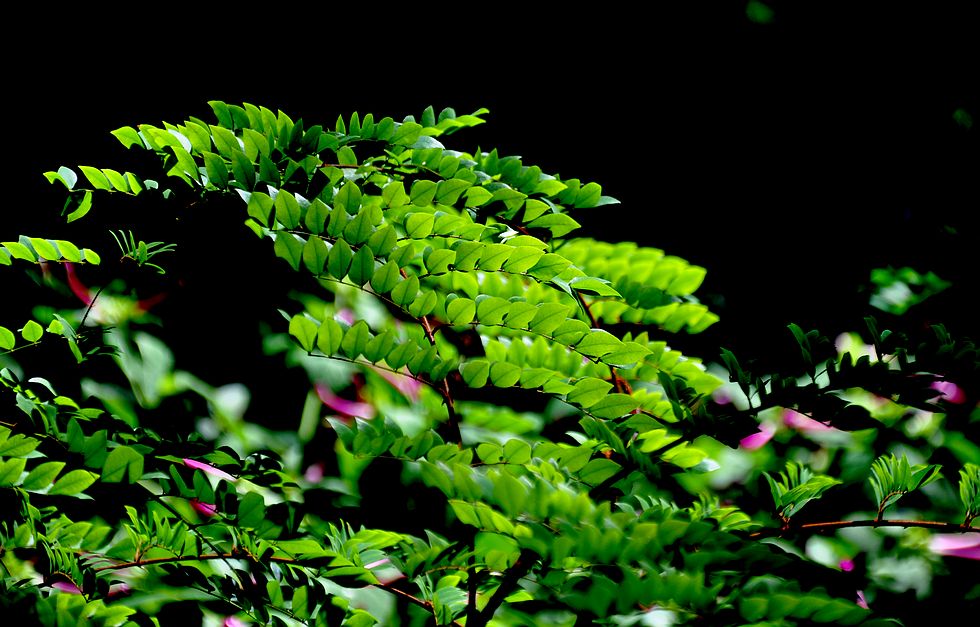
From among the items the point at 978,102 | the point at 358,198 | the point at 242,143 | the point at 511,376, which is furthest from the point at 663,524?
the point at 978,102

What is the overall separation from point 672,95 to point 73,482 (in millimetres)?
2052

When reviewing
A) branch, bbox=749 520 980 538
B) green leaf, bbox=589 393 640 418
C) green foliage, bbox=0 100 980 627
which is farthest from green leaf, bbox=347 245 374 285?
branch, bbox=749 520 980 538

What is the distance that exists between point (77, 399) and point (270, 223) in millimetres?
532

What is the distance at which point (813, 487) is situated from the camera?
624 millimetres

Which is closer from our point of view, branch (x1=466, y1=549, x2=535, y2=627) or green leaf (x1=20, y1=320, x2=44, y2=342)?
branch (x1=466, y1=549, x2=535, y2=627)

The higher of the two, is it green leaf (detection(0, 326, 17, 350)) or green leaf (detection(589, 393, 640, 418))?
green leaf (detection(0, 326, 17, 350))

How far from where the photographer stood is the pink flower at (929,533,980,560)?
1.07m

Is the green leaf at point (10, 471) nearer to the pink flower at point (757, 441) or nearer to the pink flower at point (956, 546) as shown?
the pink flower at point (757, 441)

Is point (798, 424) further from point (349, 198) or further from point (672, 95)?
point (672, 95)

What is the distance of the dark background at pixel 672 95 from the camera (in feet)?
6.15

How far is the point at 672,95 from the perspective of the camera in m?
2.23

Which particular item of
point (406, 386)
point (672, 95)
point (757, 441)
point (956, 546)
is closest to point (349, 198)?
point (406, 386)

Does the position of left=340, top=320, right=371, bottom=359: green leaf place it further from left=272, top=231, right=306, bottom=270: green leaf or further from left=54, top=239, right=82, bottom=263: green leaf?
left=54, top=239, right=82, bottom=263: green leaf

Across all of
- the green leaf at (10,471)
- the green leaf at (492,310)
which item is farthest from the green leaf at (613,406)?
the green leaf at (10,471)
